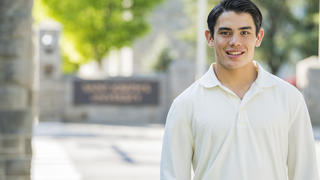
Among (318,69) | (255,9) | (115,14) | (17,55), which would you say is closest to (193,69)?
(318,69)

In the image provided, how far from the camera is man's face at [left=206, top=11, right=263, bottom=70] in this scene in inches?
116

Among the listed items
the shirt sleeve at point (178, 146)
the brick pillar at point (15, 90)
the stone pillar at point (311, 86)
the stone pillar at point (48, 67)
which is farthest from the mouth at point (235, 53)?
the stone pillar at point (48, 67)

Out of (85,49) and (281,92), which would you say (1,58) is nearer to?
(281,92)

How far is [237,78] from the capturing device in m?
3.00

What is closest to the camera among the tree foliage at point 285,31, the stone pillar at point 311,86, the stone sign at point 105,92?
the stone pillar at point 311,86

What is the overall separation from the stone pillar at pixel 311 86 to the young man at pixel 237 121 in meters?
19.6

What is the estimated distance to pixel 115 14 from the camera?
104ft

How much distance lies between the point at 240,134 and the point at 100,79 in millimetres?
22483

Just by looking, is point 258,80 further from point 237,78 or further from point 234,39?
point 234,39

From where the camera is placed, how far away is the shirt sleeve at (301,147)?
2945 mm

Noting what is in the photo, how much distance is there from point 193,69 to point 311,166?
22965 millimetres

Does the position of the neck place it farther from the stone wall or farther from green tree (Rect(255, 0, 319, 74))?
green tree (Rect(255, 0, 319, 74))

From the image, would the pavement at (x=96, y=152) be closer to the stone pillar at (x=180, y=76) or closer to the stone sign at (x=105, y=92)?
the stone sign at (x=105, y=92)

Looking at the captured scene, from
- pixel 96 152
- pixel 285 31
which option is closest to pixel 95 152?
pixel 96 152
